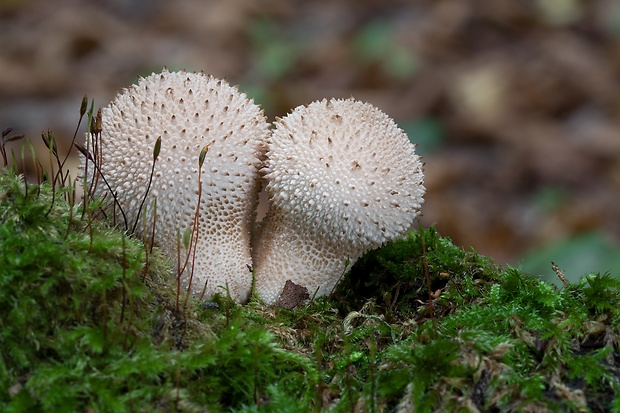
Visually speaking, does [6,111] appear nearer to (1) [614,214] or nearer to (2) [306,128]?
(2) [306,128]

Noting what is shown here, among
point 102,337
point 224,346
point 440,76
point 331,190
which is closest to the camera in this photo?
point 102,337

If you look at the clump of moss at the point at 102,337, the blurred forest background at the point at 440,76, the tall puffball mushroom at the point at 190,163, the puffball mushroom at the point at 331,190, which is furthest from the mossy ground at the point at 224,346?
the blurred forest background at the point at 440,76

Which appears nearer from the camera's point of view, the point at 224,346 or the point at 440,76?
the point at 224,346

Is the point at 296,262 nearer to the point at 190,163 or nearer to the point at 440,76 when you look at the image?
the point at 190,163

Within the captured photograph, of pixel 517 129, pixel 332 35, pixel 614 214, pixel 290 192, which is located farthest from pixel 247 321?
pixel 332 35

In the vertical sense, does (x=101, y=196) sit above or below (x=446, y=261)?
below

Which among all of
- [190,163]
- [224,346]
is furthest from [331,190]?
[224,346]

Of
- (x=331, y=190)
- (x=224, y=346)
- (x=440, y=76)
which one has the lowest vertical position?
(x=224, y=346)

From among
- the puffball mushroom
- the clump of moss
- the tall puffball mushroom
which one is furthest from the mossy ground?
the puffball mushroom
